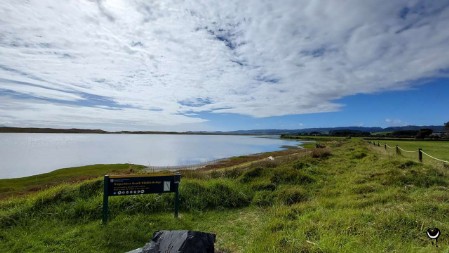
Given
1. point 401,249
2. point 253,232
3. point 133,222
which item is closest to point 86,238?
point 133,222

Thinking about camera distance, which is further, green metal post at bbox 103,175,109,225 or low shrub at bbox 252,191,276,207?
low shrub at bbox 252,191,276,207

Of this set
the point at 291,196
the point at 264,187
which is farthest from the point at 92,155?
the point at 291,196

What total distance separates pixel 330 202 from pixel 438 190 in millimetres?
4309

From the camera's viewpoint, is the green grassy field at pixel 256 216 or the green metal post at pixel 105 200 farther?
the green metal post at pixel 105 200

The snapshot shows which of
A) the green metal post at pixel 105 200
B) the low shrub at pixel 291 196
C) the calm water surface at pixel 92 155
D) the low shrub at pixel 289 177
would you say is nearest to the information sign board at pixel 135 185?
the green metal post at pixel 105 200

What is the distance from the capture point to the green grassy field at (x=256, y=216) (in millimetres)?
5867

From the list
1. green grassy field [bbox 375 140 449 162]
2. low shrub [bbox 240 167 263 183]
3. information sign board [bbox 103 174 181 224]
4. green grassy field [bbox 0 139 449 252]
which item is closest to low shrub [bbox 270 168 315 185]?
green grassy field [bbox 0 139 449 252]

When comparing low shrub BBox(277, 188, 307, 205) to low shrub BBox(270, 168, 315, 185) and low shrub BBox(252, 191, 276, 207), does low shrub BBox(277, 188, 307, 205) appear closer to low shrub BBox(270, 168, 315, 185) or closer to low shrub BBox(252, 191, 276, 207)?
low shrub BBox(252, 191, 276, 207)

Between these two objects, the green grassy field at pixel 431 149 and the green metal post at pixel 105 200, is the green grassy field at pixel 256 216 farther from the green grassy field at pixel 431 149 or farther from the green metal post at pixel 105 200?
the green grassy field at pixel 431 149

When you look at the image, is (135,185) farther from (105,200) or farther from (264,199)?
(264,199)

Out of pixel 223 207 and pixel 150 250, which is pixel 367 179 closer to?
pixel 223 207

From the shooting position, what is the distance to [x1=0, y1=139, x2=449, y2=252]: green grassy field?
19.2ft

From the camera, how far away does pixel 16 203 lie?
350 inches

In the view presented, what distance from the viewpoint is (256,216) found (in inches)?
347
